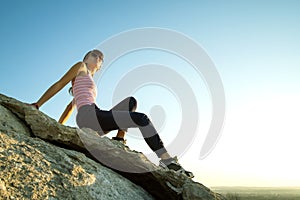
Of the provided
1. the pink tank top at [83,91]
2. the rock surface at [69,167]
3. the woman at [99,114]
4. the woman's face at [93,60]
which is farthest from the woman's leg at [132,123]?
the woman's face at [93,60]

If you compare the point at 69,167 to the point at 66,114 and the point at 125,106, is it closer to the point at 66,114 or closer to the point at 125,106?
the point at 125,106

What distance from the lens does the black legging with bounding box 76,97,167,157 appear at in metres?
8.10

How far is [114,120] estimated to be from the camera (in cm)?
850

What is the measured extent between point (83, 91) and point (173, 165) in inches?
123

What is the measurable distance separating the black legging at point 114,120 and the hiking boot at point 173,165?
518 mm

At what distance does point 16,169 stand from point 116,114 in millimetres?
3602

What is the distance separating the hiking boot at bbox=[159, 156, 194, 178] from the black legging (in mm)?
518

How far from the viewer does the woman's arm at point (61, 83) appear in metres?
7.93

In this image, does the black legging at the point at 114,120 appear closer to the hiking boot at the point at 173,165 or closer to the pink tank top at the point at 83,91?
the pink tank top at the point at 83,91

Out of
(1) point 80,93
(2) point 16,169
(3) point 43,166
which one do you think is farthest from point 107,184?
(1) point 80,93

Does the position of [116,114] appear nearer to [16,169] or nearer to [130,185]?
[130,185]

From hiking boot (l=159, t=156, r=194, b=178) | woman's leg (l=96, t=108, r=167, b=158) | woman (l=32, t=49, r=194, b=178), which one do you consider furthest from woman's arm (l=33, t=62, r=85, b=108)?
hiking boot (l=159, t=156, r=194, b=178)

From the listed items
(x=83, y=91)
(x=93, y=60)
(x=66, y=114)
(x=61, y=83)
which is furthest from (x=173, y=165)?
(x=93, y=60)

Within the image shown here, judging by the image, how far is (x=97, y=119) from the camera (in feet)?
28.0
